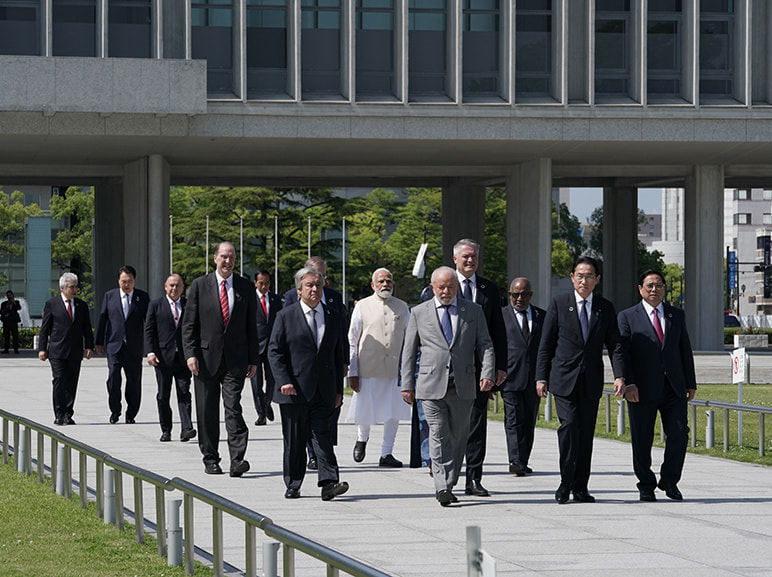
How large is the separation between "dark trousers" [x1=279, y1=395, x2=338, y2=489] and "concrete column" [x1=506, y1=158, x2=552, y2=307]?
2874cm

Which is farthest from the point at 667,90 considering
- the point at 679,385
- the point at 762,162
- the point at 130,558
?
the point at 130,558

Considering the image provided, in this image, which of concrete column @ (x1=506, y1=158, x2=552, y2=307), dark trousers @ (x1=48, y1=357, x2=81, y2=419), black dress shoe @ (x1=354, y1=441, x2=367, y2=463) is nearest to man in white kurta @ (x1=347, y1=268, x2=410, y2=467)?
black dress shoe @ (x1=354, y1=441, x2=367, y2=463)

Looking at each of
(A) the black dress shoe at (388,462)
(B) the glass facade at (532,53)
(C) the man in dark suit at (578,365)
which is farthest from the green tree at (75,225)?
(C) the man in dark suit at (578,365)

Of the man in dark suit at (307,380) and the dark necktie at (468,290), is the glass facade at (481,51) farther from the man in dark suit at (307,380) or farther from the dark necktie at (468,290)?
the man in dark suit at (307,380)

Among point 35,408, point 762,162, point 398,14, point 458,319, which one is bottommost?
point 35,408

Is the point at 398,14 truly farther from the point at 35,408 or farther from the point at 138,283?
the point at 35,408

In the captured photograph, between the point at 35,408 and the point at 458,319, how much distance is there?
37.2 feet

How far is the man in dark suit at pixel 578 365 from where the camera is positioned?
36.0ft

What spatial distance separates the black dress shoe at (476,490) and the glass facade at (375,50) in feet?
85.4

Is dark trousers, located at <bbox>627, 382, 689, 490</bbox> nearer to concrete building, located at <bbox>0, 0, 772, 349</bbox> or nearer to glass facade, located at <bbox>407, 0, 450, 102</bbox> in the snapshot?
concrete building, located at <bbox>0, 0, 772, 349</bbox>

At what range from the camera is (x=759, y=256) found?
146 meters

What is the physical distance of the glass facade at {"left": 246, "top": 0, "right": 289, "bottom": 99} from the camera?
36.2 metres

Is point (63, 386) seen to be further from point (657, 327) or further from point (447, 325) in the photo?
point (657, 327)

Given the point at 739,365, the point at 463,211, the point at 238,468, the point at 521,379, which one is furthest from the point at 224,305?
the point at 463,211
